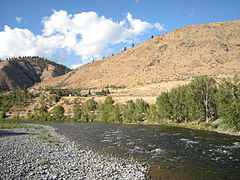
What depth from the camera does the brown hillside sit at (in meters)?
112

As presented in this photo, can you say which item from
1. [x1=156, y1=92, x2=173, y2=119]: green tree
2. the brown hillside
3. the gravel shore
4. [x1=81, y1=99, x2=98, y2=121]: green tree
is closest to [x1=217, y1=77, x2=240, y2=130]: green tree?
[x1=156, y1=92, x2=173, y2=119]: green tree

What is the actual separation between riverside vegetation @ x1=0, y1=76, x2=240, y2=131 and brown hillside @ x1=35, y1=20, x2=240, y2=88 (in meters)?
44.5

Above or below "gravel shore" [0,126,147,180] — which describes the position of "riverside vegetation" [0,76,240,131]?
above

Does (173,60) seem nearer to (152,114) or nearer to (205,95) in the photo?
(152,114)

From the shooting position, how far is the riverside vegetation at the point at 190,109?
3794 centimetres

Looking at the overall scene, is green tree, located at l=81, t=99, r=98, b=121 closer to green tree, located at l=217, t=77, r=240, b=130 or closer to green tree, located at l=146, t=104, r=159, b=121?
green tree, located at l=146, t=104, r=159, b=121

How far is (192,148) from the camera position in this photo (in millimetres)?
23297

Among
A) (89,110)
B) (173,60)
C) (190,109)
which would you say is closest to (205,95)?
(190,109)

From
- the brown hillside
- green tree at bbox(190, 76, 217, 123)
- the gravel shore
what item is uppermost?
the brown hillside

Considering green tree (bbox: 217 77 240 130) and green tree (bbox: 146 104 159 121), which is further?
green tree (bbox: 146 104 159 121)

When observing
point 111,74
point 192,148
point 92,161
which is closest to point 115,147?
point 92,161

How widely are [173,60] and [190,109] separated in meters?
89.6

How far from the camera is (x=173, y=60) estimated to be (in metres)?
133

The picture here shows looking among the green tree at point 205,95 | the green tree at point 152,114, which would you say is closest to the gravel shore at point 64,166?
the green tree at point 205,95
